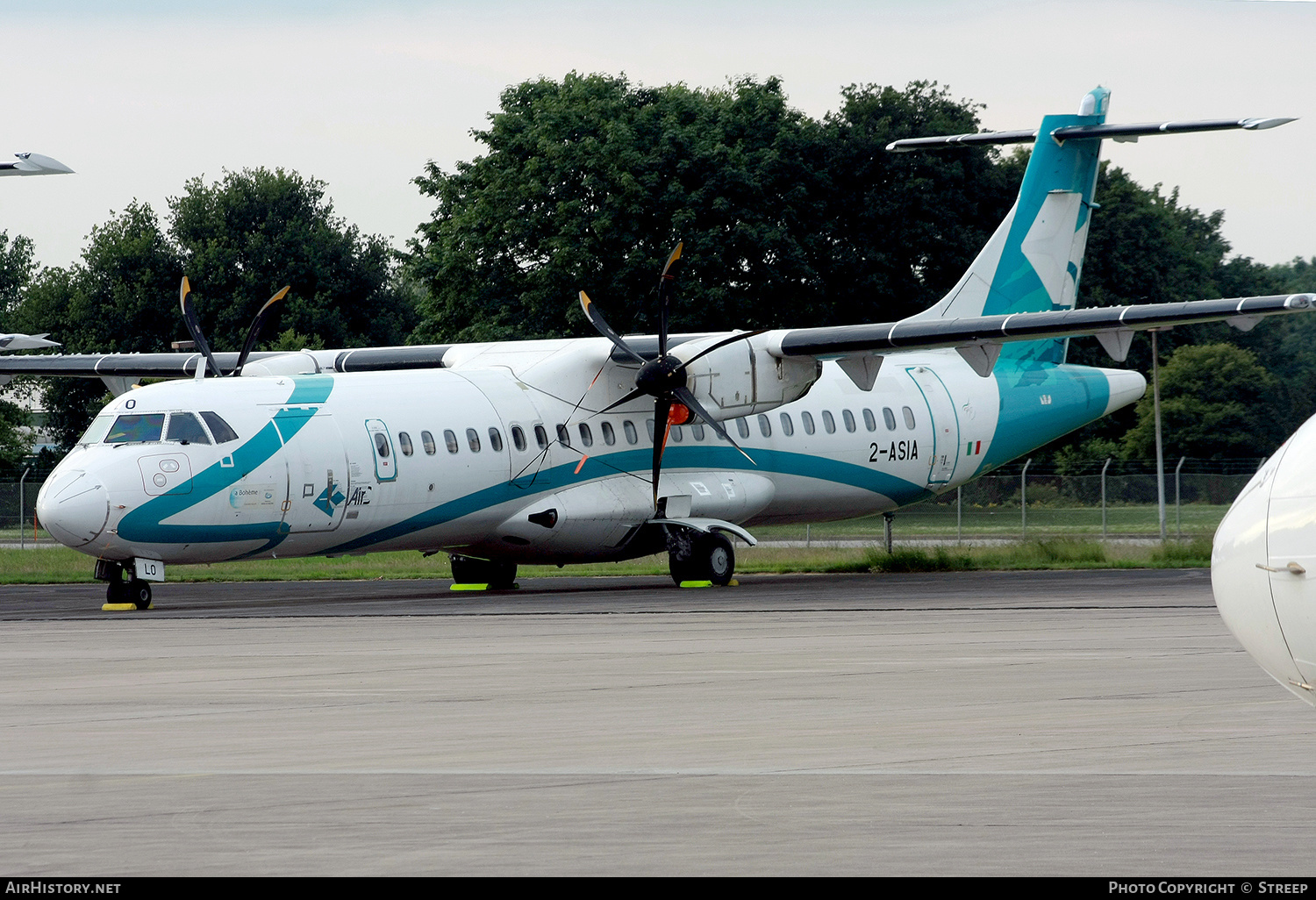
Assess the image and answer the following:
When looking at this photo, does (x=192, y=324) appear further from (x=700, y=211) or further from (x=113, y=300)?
(x=113, y=300)

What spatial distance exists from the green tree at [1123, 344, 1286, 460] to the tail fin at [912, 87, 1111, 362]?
2749 centimetres

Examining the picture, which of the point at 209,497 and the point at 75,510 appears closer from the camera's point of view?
the point at 75,510

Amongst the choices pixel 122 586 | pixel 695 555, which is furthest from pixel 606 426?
pixel 122 586

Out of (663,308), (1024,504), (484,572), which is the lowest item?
(484,572)

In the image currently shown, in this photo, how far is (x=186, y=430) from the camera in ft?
66.7

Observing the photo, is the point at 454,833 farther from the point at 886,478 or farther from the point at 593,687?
the point at 886,478

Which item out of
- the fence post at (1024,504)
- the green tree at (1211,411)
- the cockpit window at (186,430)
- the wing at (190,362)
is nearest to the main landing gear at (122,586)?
the cockpit window at (186,430)

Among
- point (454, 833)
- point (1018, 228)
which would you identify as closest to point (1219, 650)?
point (454, 833)

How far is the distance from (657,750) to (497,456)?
14210 mm

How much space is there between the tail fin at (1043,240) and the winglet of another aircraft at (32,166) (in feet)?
47.0

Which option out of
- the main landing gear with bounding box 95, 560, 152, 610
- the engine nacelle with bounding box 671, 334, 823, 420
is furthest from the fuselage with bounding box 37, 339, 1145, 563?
the main landing gear with bounding box 95, 560, 152, 610

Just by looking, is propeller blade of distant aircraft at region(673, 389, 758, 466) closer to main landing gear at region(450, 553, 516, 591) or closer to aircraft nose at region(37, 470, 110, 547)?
main landing gear at region(450, 553, 516, 591)

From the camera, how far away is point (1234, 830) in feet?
21.9

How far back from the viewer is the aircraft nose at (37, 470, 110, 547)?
63.4 ft
